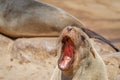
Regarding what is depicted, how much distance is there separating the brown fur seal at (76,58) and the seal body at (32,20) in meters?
2.61

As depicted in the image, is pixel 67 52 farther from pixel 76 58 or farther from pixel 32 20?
pixel 32 20

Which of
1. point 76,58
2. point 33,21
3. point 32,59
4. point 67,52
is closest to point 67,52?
point 67,52

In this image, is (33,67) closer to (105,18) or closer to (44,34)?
(44,34)

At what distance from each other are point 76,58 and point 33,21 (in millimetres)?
2960

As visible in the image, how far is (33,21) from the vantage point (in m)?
6.02

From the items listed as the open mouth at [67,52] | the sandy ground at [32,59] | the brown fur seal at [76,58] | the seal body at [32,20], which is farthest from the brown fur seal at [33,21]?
the open mouth at [67,52]

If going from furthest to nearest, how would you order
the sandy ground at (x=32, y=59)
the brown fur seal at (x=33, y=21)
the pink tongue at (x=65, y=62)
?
the brown fur seal at (x=33, y=21), the sandy ground at (x=32, y=59), the pink tongue at (x=65, y=62)

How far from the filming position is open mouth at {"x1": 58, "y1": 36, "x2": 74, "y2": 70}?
122 inches

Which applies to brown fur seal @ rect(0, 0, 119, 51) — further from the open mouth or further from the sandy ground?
the open mouth

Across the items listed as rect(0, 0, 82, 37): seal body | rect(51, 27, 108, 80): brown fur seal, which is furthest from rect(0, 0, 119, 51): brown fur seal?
rect(51, 27, 108, 80): brown fur seal

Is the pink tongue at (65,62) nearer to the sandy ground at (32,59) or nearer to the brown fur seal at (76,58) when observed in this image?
the brown fur seal at (76,58)

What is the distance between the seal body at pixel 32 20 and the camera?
19.5 ft

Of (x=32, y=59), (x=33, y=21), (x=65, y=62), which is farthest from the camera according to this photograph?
(x=33, y=21)

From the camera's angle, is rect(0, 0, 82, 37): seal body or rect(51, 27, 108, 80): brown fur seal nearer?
rect(51, 27, 108, 80): brown fur seal
